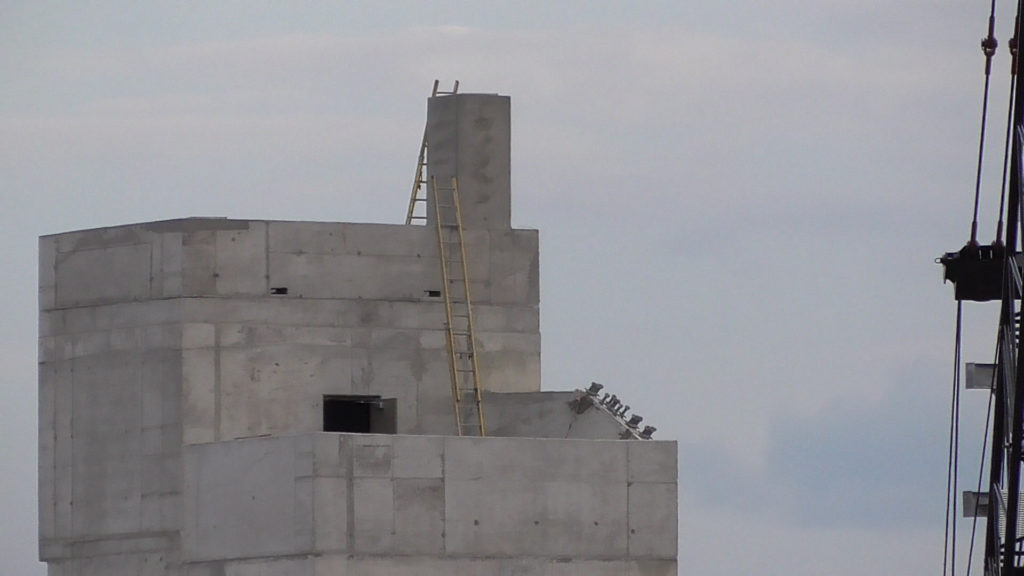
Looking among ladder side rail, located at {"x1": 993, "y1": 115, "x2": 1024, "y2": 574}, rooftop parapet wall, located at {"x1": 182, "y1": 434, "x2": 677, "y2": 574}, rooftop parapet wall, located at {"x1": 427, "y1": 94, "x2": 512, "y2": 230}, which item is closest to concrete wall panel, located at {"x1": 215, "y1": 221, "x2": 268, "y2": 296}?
rooftop parapet wall, located at {"x1": 182, "y1": 434, "x2": 677, "y2": 574}

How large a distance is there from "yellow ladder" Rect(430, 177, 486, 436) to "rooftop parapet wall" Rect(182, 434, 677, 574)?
333 centimetres

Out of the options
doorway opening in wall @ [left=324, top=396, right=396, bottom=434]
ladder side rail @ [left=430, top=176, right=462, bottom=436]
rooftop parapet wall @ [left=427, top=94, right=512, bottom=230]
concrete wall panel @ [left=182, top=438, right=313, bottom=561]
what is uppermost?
rooftop parapet wall @ [left=427, top=94, right=512, bottom=230]

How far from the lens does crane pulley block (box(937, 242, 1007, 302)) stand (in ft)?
118

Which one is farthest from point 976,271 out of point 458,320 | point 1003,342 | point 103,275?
point 103,275

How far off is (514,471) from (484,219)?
21.6 feet

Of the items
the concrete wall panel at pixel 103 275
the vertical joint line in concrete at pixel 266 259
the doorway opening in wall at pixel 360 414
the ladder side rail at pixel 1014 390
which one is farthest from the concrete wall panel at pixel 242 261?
the ladder side rail at pixel 1014 390

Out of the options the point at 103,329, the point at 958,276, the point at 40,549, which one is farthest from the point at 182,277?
the point at 958,276

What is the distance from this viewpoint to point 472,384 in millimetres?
50719

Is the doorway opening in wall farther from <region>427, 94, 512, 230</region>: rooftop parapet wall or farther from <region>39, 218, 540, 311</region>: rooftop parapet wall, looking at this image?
<region>427, 94, 512, 230</region>: rooftop parapet wall

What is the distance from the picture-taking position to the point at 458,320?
50750 mm

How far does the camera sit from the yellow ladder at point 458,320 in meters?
50.2

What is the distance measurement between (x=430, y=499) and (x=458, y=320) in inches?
219

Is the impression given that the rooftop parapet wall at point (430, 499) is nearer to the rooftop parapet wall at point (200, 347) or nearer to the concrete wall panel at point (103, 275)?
the rooftop parapet wall at point (200, 347)

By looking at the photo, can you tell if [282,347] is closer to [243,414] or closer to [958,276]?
[243,414]
